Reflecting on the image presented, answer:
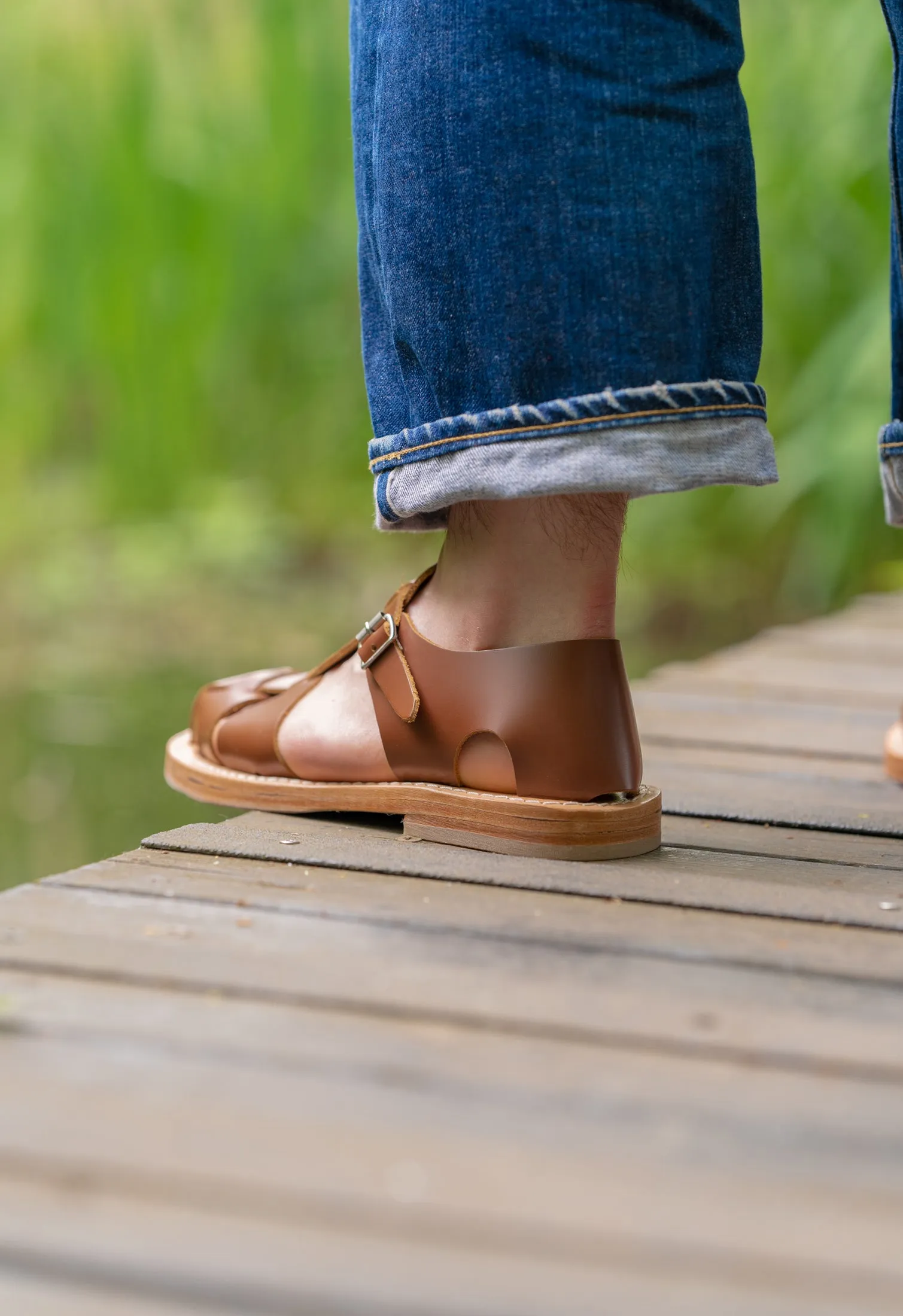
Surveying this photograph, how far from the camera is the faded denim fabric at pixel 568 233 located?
79 centimetres

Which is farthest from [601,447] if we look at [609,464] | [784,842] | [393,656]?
[784,842]

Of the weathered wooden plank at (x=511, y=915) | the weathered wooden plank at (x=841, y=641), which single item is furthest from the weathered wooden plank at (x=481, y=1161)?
the weathered wooden plank at (x=841, y=641)

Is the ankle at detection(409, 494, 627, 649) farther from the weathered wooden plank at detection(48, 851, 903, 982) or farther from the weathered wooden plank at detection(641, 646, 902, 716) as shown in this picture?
the weathered wooden plank at detection(641, 646, 902, 716)

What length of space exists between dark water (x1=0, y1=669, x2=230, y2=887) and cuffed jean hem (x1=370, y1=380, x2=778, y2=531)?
3.60 feet

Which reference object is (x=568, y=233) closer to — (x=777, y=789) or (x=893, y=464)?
(x=893, y=464)

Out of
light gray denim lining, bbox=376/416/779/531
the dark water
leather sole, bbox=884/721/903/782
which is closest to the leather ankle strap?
light gray denim lining, bbox=376/416/779/531

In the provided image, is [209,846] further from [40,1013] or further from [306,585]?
[306,585]

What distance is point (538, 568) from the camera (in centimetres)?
88

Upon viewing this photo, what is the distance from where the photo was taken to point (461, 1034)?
0.60 metres

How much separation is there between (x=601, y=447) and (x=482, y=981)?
0.30 m

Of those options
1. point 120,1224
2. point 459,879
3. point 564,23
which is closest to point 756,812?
point 459,879

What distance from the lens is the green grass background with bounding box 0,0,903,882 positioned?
2.91 metres

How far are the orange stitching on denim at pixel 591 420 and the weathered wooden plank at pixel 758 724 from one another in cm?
54

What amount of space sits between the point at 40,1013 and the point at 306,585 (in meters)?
3.73
